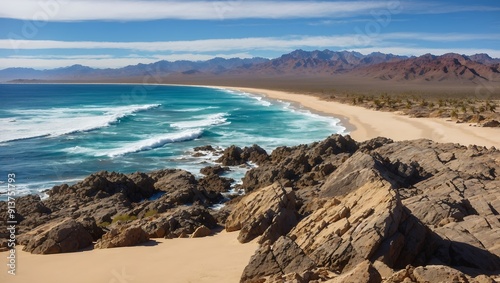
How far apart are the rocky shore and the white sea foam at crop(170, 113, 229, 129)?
26.1 m

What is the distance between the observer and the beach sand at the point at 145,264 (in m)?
11.1

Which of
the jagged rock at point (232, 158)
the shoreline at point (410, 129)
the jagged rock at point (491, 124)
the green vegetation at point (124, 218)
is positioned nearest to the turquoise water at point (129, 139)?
the jagged rock at point (232, 158)

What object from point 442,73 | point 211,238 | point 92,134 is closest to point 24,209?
point 211,238

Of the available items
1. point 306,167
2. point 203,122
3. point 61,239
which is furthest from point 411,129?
point 61,239

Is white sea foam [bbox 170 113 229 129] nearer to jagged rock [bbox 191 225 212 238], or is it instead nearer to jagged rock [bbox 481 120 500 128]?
jagged rock [bbox 481 120 500 128]

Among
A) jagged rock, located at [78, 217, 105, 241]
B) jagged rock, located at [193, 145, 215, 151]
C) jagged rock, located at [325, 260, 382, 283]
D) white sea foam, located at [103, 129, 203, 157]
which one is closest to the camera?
jagged rock, located at [325, 260, 382, 283]

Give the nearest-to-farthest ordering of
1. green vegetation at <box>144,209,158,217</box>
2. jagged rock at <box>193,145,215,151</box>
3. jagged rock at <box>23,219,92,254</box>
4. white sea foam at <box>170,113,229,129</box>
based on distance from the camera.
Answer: jagged rock at <box>23,219,92,254</box>, green vegetation at <box>144,209,158,217</box>, jagged rock at <box>193,145,215,151</box>, white sea foam at <box>170,113,229,129</box>

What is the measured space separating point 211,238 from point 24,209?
396 inches

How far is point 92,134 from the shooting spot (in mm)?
45250

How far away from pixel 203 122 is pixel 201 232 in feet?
133

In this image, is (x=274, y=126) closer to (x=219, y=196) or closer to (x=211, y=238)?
(x=219, y=196)

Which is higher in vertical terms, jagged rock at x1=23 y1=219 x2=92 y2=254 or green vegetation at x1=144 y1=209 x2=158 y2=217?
jagged rock at x1=23 y1=219 x2=92 y2=254

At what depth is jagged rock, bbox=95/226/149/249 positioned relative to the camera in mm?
13570

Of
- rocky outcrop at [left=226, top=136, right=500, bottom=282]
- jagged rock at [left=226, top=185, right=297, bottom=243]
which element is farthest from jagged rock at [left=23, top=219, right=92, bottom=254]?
rocky outcrop at [left=226, top=136, right=500, bottom=282]
